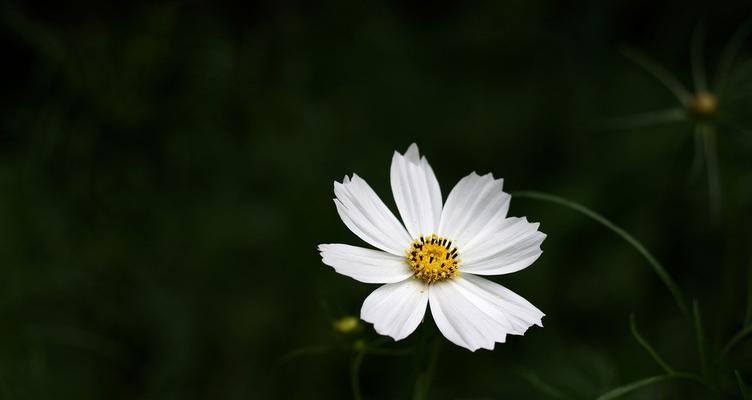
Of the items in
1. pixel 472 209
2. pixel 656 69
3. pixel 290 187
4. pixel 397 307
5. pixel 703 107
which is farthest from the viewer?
pixel 656 69

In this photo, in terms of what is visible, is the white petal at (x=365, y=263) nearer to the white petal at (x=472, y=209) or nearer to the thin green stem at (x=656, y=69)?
the white petal at (x=472, y=209)

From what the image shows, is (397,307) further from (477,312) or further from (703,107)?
(703,107)

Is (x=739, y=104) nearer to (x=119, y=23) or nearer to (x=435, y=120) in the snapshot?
(x=435, y=120)

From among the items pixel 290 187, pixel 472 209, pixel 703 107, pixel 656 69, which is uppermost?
pixel 656 69

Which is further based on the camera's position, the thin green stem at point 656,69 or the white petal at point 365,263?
the thin green stem at point 656,69

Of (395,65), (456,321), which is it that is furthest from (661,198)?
(456,321)

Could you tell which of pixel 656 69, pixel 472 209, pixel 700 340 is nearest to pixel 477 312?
pixel 472 209

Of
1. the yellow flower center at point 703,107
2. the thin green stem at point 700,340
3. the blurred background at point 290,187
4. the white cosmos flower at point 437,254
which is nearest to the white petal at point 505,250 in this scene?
the white cosmos flower at point 437,254
